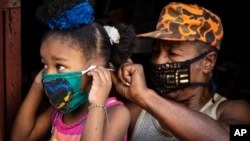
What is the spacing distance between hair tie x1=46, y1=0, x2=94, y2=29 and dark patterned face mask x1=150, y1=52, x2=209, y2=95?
71 centimetres

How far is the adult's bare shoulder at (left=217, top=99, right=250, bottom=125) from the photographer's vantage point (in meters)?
2.95

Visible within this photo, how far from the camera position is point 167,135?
2.98 meters

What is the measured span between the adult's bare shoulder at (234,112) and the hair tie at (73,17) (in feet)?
3.56

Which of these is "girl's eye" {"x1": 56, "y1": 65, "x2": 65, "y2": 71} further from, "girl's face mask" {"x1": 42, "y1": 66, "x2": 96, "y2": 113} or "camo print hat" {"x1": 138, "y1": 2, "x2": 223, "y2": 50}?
"camo print hat" {"x1": 138, "y1": 2, "x2": 223, "y2": 50}

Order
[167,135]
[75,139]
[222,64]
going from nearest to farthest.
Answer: [75,139], [167,135], [222,64]

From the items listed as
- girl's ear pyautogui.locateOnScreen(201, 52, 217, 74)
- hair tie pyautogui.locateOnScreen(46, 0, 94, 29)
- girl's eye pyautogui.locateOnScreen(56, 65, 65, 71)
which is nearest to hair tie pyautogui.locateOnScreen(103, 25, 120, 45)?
hair tie pyautogui.locateOnScreen(46, 0, 94, 29)

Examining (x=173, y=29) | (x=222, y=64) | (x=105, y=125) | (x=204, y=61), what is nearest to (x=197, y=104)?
(x=204, y=61)

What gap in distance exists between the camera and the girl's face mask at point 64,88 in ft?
8.01

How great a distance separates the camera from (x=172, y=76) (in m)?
2.98

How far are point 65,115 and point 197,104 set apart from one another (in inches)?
35.2

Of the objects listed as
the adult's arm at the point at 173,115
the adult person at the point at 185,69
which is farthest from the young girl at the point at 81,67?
the adult person at the point at 185,69

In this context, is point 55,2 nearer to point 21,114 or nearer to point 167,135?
point 21,114

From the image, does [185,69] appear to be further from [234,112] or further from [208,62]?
[234,112]

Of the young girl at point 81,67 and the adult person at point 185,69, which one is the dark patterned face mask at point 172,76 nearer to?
the adult person at point 185,69
